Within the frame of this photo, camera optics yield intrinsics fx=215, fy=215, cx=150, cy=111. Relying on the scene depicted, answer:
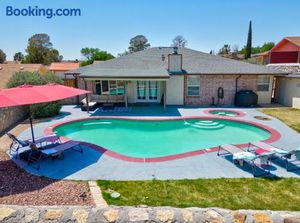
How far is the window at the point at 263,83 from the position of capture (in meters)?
20.6

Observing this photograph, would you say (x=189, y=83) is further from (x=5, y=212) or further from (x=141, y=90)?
(x=5, y=212)

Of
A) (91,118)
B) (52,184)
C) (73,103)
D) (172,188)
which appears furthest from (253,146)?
(73,103)

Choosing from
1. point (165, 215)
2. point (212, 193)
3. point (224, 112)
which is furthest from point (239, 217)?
point (224, 112)

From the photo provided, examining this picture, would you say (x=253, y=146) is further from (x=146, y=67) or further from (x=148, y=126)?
(x=146, y=67)

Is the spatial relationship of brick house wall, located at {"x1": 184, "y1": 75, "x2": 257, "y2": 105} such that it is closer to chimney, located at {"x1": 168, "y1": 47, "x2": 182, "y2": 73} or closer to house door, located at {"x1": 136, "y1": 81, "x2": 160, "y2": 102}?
chimney, located at {"x1": 168, "y1": 47, "x2": 182, "y2": 73}

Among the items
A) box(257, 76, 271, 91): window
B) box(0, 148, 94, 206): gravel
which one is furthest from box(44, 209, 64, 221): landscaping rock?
box(257, 76, 271, 91): window

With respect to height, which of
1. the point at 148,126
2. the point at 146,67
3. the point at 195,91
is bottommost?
the point at 148,126

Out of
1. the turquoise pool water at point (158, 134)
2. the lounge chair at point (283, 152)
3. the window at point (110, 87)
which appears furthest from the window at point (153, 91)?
the lounge chair at point (283, 152)

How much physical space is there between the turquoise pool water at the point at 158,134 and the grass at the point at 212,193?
4172 mm

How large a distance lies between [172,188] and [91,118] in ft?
35.7

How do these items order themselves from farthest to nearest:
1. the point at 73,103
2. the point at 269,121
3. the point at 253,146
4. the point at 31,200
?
1. the point at 73,103
2. the point at 269,121
3. the point at 253,146
4. the point at 31,200

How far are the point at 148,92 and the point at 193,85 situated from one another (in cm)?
447

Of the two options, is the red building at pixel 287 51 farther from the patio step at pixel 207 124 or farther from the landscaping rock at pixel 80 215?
the landscaping rock at pixel 80 215

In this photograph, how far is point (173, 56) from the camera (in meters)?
20.4
